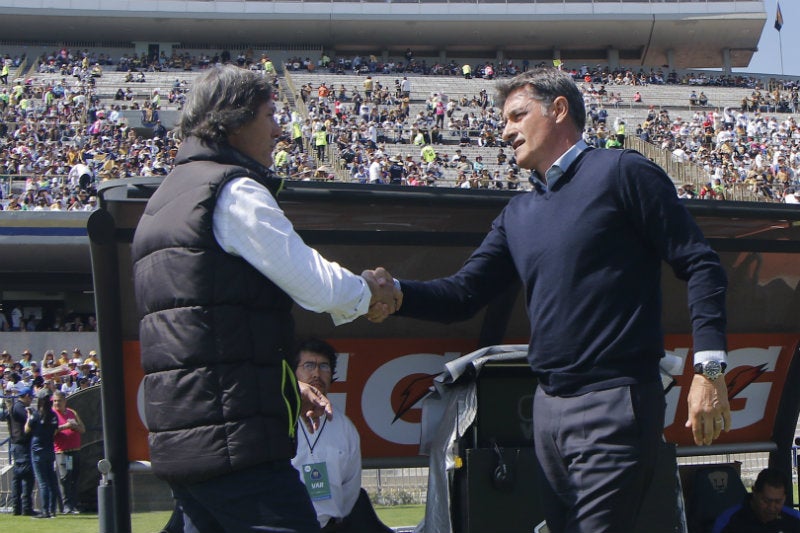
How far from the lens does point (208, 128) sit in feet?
10.6

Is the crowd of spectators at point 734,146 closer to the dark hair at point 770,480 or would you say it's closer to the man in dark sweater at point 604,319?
the dark hair at point 770,480

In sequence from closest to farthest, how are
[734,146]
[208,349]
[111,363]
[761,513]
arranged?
[208,349], [111,363], [761,513], [734,146]

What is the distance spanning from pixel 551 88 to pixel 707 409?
120 centimetres

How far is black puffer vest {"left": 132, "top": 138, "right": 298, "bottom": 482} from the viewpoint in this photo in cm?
298

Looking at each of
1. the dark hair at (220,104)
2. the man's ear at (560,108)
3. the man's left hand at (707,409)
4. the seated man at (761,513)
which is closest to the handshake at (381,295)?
the dark hair at (220,104)

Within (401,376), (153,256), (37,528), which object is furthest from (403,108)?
(153,256)

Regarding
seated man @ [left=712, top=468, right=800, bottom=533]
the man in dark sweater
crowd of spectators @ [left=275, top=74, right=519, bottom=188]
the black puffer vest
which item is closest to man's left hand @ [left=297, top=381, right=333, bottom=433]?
the black puffer vest

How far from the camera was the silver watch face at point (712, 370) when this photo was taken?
312 cm

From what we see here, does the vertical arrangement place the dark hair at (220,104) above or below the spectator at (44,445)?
above

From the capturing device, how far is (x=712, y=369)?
312cm

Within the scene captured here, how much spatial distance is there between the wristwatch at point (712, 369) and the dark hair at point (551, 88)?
0.93 m

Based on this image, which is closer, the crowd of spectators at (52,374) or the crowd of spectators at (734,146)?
the crowd of spectators at (52,374)

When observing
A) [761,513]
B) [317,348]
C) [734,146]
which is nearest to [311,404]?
[317,348]

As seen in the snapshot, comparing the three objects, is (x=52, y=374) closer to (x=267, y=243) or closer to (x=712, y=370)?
(x=267, y=243)
